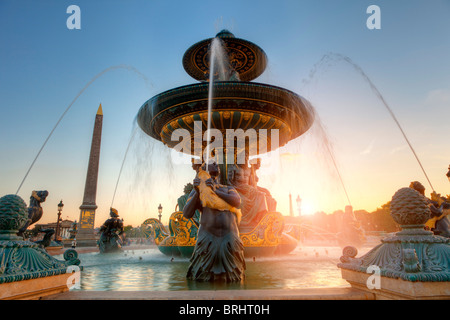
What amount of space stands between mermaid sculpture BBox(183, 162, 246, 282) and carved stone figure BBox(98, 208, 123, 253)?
31.6 ft

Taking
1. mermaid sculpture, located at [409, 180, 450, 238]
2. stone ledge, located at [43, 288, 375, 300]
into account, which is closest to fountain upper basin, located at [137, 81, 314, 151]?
mermaid sculpture, located at [409, 180, 450, 238]

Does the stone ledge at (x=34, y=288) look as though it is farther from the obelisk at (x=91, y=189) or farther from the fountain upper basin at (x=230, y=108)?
the obelisk at (x=91, y=189)

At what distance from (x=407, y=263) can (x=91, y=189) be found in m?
26.6

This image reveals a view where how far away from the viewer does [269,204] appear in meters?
10.2

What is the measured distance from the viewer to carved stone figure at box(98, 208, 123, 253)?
12.7 m

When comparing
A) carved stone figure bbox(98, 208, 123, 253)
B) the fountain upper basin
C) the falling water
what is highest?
the falling water

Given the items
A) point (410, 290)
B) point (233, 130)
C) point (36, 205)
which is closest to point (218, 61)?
point (233, 130)

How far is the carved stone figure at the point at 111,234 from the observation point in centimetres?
1273

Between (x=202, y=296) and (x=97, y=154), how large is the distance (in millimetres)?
25496

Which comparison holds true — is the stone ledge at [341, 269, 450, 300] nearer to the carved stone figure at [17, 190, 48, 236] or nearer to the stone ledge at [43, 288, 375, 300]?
the stone ledge at [43, 288, 375, 300]

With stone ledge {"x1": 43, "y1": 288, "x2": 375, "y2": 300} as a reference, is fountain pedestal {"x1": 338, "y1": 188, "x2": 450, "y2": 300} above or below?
above
